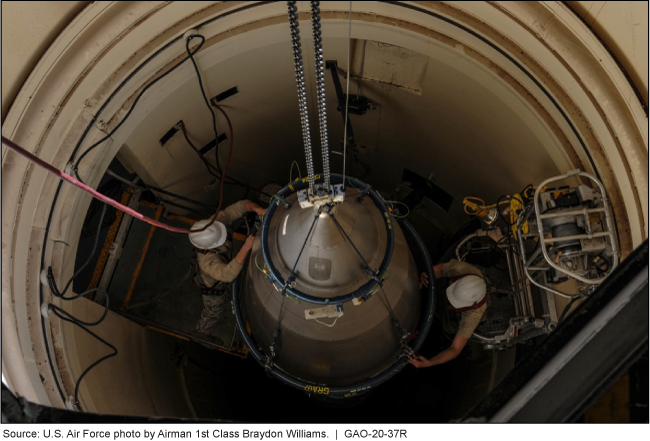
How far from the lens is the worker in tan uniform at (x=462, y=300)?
407 cm

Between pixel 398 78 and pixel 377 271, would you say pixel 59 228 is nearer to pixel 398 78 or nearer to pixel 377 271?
pixel 377 271

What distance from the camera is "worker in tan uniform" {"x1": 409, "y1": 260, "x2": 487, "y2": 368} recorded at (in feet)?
13.4

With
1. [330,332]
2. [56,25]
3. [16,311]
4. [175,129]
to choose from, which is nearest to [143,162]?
[175,129]

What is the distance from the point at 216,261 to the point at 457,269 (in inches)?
85.4

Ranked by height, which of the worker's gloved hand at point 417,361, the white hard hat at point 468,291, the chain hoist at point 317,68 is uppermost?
the chain hoist at point 317,68

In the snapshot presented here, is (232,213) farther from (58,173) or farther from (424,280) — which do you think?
(58,173)

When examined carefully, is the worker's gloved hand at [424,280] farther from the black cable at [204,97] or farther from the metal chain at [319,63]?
the black cable at [204,97]

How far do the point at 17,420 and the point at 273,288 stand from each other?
69.9 inches

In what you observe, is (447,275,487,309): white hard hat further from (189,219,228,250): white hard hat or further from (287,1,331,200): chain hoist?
(189,219,228,250): white hard hat

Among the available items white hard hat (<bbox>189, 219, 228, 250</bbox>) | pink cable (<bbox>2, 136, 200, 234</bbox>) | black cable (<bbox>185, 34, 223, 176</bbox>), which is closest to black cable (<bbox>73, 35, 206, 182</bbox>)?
black cable (<bbox>185, 34, 223, 176</bbox>)

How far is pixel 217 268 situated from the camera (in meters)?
4.36

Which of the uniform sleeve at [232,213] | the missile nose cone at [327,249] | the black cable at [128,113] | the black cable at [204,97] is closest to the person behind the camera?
the missile nose cone at [327,249]

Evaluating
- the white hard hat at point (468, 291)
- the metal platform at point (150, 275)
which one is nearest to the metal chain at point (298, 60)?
the white hard hat at point (468, 291)

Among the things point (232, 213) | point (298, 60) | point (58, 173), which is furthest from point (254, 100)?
point (58, 173)
